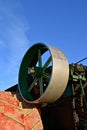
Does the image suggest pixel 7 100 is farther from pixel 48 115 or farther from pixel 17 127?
pixel 48 115

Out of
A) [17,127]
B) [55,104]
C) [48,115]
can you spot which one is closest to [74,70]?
[55,104]

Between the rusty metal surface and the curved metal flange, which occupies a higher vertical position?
the curved metal flange

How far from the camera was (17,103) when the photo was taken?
8.25 m

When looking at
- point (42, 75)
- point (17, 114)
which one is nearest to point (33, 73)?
point (42, 75)

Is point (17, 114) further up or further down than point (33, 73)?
further down

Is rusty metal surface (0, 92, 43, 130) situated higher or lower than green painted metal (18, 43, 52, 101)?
lower

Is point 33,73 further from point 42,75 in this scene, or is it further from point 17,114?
point 17,114

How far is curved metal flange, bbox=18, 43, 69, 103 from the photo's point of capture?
7613 mm

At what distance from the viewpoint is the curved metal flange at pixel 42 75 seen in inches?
300

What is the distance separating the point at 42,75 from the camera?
8.85m

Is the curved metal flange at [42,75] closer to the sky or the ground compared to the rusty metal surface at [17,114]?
closer to the sky

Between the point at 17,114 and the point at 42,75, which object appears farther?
the point at 42,75

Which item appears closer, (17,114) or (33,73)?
(17,114)

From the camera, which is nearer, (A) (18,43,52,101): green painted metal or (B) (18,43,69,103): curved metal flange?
(B) (18,43,69,103): curved metal flange
